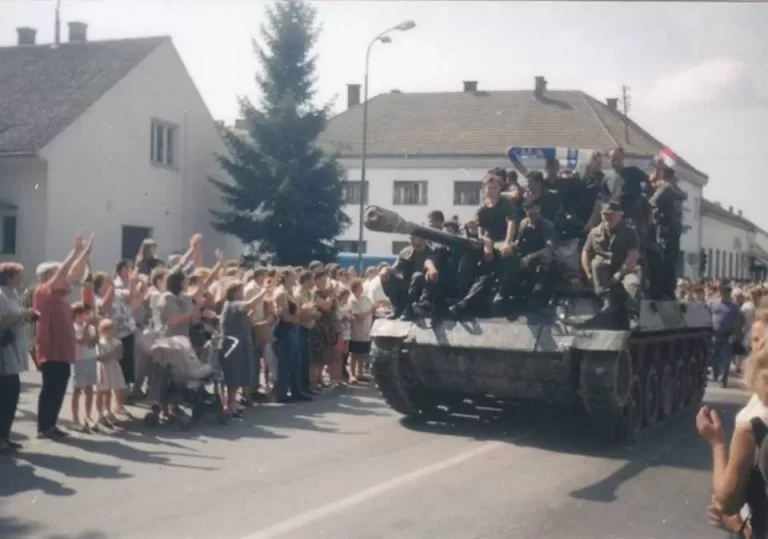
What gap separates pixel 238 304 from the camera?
11258 millimetres

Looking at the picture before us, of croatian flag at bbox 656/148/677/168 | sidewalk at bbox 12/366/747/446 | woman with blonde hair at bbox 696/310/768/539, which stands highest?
croatian flag at bbox 656/148/677/168

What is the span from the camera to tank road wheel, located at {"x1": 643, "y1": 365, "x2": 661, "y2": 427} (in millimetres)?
10867

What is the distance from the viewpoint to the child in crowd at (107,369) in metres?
10.1

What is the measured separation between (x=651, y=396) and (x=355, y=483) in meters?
4.71

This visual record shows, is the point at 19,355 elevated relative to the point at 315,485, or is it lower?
elevated

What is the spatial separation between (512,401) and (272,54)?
510 cm

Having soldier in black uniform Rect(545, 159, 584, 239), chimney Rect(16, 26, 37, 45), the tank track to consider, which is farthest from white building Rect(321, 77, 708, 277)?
chimney Rect(16, 26, 37, 45)

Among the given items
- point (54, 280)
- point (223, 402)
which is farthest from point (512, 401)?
point (54, 280)

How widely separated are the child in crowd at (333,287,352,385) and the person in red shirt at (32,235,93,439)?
534cm

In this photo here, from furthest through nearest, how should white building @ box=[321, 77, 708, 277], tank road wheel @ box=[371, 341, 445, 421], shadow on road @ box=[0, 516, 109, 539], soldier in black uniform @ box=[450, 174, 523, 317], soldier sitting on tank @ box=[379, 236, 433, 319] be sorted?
white building @ box=[321, 77, 708, 277]
soldier sitting on tank @ box=[379, 236, 433, 319]
tank road wheel @ box=[371, 341, 445, 421]
soldier in black uniform @ box=[450, 174, 523, 317]
shadow on road @ box=[0, 516, 109, 539]

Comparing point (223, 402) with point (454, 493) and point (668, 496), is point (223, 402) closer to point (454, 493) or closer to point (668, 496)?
point (454, 493)

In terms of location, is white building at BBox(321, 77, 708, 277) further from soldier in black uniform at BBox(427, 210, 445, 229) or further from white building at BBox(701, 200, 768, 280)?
soldier in black uniform at BBox(427, 210, 445, 229)

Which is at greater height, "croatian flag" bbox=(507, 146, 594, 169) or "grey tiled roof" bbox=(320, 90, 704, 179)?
"grey tiled roof" bbox=(320, 90, 704, 179)

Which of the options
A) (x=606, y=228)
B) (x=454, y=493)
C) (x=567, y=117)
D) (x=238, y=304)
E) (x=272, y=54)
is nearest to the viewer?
(x=454, y=493)
